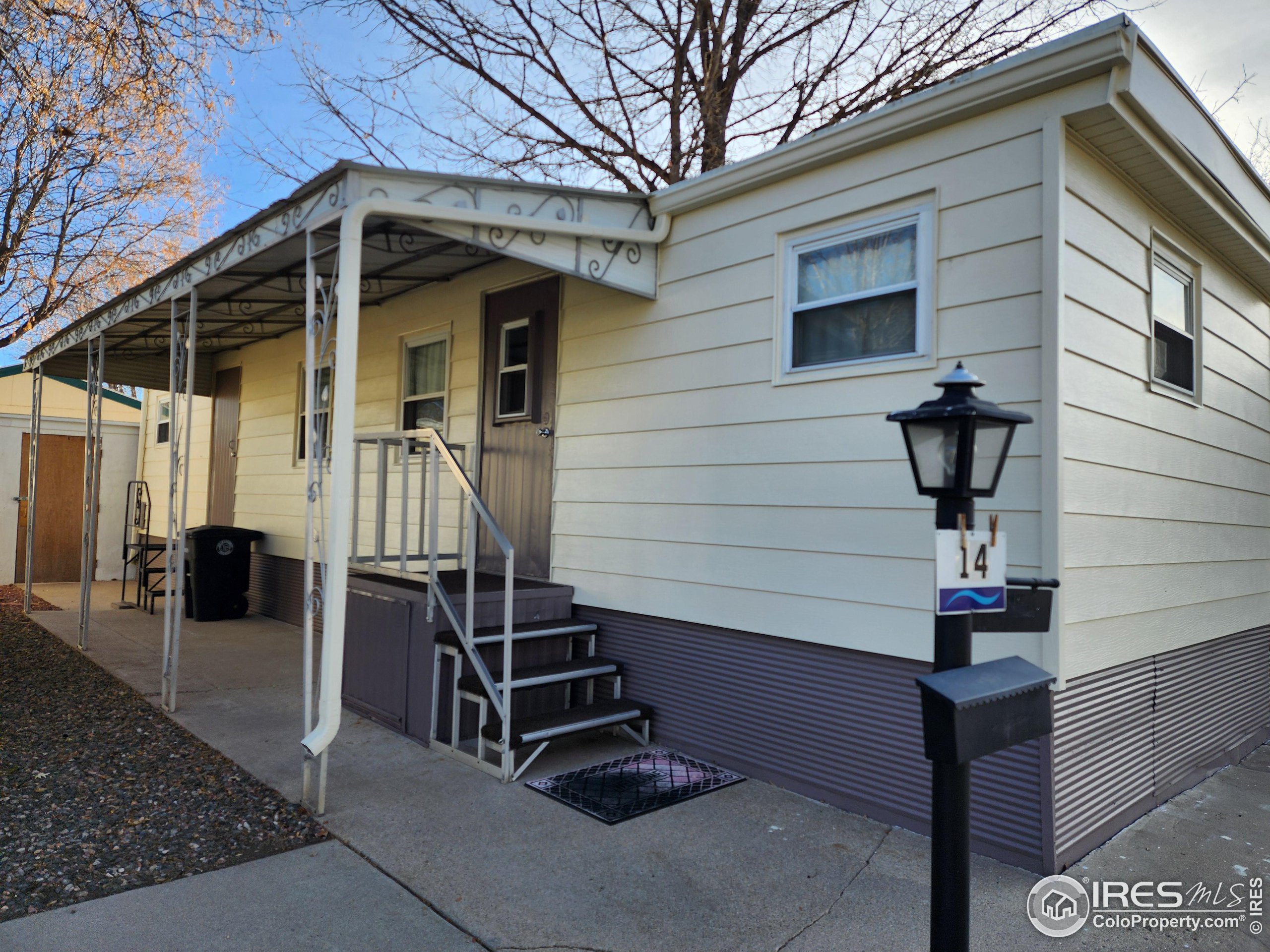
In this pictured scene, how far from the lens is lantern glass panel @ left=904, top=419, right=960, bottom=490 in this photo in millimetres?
1818

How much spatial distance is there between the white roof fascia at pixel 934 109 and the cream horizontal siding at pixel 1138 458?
41 centimetres

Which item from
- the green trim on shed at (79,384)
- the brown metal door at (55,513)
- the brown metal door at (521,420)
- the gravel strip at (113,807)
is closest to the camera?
the gravel strip at (113,807)

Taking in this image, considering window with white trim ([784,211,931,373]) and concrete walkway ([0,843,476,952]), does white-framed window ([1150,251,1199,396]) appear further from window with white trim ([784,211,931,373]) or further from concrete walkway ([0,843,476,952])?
concrete walkway ([0,843,476,952])

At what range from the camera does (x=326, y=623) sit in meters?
3.26

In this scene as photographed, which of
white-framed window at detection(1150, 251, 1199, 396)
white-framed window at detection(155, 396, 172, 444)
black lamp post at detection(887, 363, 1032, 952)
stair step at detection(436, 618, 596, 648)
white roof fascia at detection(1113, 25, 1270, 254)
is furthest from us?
white-framed window at detection(155, 396, 172, 444)

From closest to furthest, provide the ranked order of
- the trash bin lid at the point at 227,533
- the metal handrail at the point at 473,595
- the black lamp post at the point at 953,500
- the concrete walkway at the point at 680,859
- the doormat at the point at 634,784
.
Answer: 1. the black lamp post at the point at 953,500
2. the concrete walkway at the point at 680,859
3. the doormat at the point at 634,784
4. the metal handrail at the point at 473,595
5. the trash bin lid at the point at 227,533

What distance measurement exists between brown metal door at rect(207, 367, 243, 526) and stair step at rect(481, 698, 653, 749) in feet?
20.6

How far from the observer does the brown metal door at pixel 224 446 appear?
357 inches

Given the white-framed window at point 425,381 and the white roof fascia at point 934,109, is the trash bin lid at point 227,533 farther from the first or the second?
the white roof fascia at point 934,109

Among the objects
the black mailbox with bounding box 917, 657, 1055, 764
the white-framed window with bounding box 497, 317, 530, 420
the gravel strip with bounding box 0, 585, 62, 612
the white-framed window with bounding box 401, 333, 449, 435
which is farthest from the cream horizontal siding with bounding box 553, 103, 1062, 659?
the gravel strip with bounding box 0, 585, 62, 612

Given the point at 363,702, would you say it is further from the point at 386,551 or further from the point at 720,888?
the point at 720,888

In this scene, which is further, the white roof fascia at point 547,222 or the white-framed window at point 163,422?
the white-framed window at point 163,422

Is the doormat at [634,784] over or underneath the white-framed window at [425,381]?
underneath

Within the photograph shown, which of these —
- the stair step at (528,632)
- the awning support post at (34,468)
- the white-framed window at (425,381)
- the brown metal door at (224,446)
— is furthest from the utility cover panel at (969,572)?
the brown metal door at (224,446)
